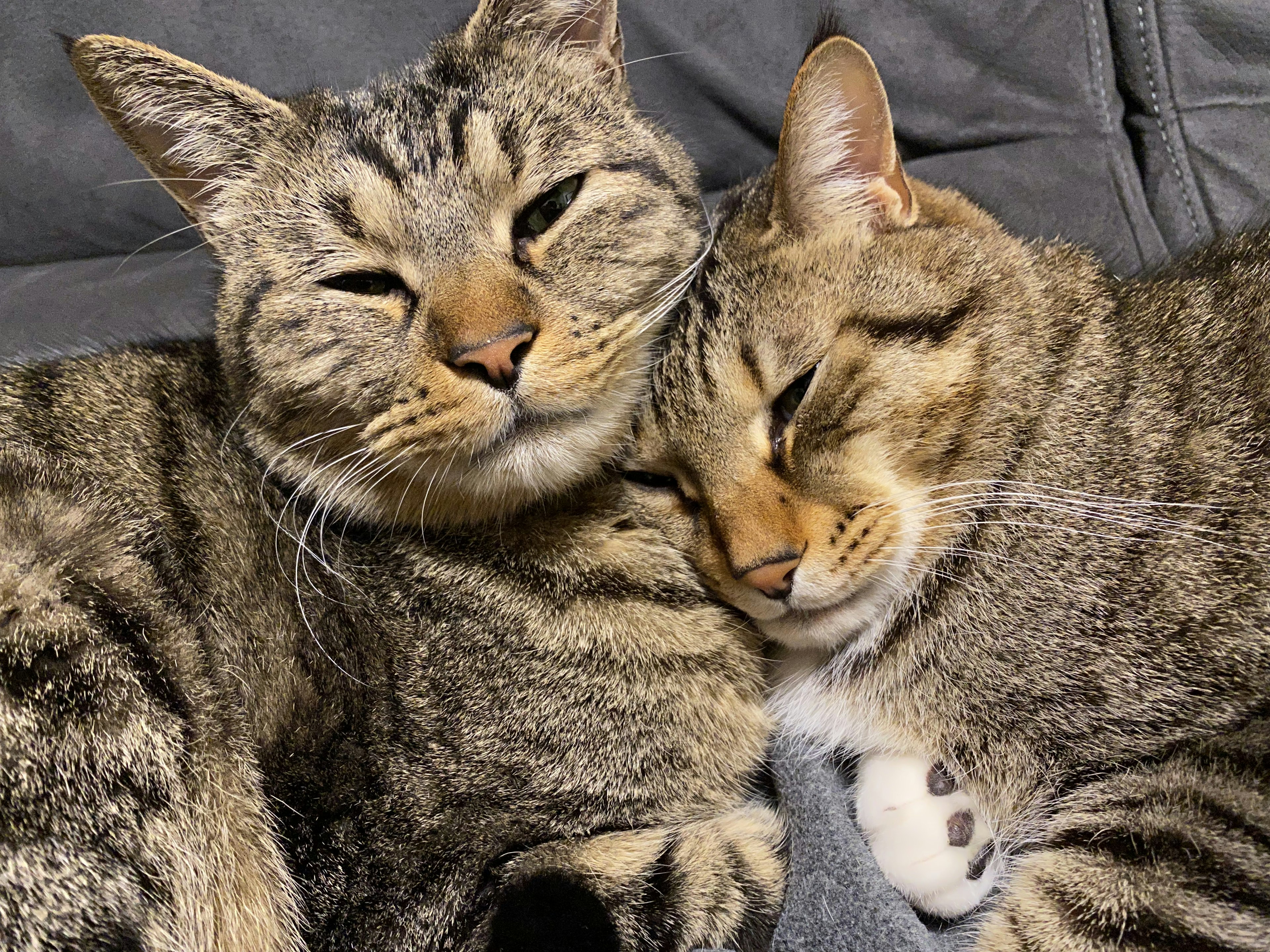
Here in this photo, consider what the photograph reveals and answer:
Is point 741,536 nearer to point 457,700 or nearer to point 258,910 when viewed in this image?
point 457,700

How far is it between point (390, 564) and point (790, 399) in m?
0.66

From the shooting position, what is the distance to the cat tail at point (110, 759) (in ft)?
2.94

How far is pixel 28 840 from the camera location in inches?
34.9

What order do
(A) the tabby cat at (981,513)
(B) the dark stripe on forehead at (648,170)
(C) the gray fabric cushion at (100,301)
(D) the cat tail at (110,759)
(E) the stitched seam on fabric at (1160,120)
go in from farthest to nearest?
1. (C) the gray fabric cushion at (100,301)
2. (E) the stitched seam on fabric at (1160,120)
3. (B) the dark stripe on forehead at (648,170)
4. (A) the tabby cat at (981,513)
5. (D) the cat tail at (110,759)

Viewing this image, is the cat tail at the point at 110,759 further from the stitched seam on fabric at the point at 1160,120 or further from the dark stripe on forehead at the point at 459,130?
the stitched seam on fabric at the point at 1160,120

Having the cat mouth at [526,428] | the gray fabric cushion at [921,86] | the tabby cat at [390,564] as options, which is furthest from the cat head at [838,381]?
the gray fabric cushion at [921,86]

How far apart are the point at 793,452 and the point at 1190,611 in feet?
1.70

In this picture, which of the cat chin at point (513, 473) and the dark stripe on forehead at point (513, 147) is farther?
the dark stripe on forehead at point (513, 147)

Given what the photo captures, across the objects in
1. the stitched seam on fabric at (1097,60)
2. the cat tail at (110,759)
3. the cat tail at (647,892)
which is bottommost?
the cat tail at (647,892)

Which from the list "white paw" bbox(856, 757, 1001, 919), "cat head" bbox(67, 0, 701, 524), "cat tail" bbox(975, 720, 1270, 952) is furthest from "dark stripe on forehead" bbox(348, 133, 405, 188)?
"cat tail" bbox(975, 720, 1270, 952)

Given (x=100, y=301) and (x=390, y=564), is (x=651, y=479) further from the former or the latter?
(x=100, y=301)

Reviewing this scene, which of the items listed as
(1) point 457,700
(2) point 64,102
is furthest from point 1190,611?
(2) point 64,102

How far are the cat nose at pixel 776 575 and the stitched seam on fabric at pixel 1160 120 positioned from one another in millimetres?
1368

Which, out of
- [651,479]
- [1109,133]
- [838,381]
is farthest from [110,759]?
[1109,133]
